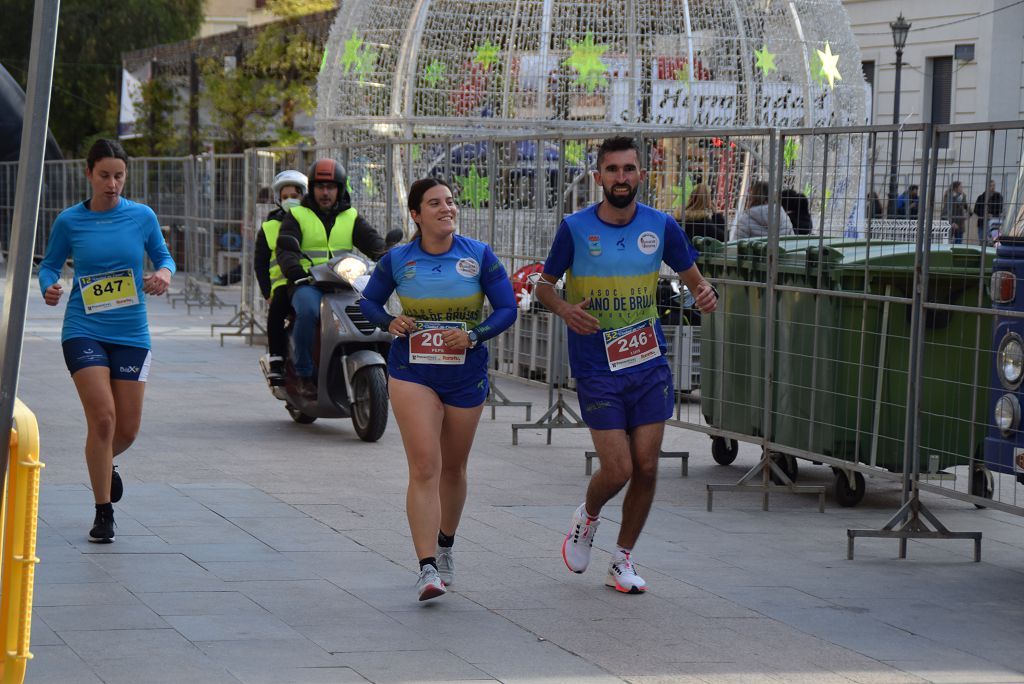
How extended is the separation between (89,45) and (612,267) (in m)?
49.8

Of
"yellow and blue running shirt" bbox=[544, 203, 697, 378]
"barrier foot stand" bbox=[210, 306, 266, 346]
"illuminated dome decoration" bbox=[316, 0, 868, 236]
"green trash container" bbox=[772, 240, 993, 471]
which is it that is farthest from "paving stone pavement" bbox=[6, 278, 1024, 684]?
"barrier foot stand" bbox=[210, 306, 266, 346]

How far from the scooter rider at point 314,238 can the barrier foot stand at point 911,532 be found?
4717 millimetres

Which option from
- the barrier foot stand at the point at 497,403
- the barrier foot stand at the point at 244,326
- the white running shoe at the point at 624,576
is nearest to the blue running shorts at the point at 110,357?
the white running shoe at the point at 624,576

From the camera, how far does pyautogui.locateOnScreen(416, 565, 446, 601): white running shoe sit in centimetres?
654

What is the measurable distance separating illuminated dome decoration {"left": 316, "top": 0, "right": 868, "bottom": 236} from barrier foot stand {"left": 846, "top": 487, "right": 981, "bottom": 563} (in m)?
8.64

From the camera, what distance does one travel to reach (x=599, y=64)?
17.1 meters

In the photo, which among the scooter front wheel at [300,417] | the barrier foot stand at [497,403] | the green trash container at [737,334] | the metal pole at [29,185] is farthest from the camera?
the barrier foot stand at [497,403]

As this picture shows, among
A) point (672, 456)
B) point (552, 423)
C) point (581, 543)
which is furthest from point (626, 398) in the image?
point (552, 423)

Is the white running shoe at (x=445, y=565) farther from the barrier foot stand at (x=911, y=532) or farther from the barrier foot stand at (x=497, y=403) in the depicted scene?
the barrier foot stand at (x=497, y=403)

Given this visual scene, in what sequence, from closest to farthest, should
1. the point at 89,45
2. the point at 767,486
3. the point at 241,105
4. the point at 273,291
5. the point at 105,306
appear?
the point at 105,306, the point at 767,486, the point at 273,291, the point at 241,105, the point at 89,45

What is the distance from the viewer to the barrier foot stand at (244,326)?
18.7 meters

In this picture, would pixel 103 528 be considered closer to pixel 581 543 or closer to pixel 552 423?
pixel 581 543

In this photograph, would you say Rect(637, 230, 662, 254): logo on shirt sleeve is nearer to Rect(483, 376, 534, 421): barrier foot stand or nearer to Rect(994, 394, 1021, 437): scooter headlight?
Rect(994, 394, 1021, 437): scooter headlight

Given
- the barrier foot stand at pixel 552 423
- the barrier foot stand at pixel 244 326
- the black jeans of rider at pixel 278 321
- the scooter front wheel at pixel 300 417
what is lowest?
the barrier foot stand at pixel 244 326
